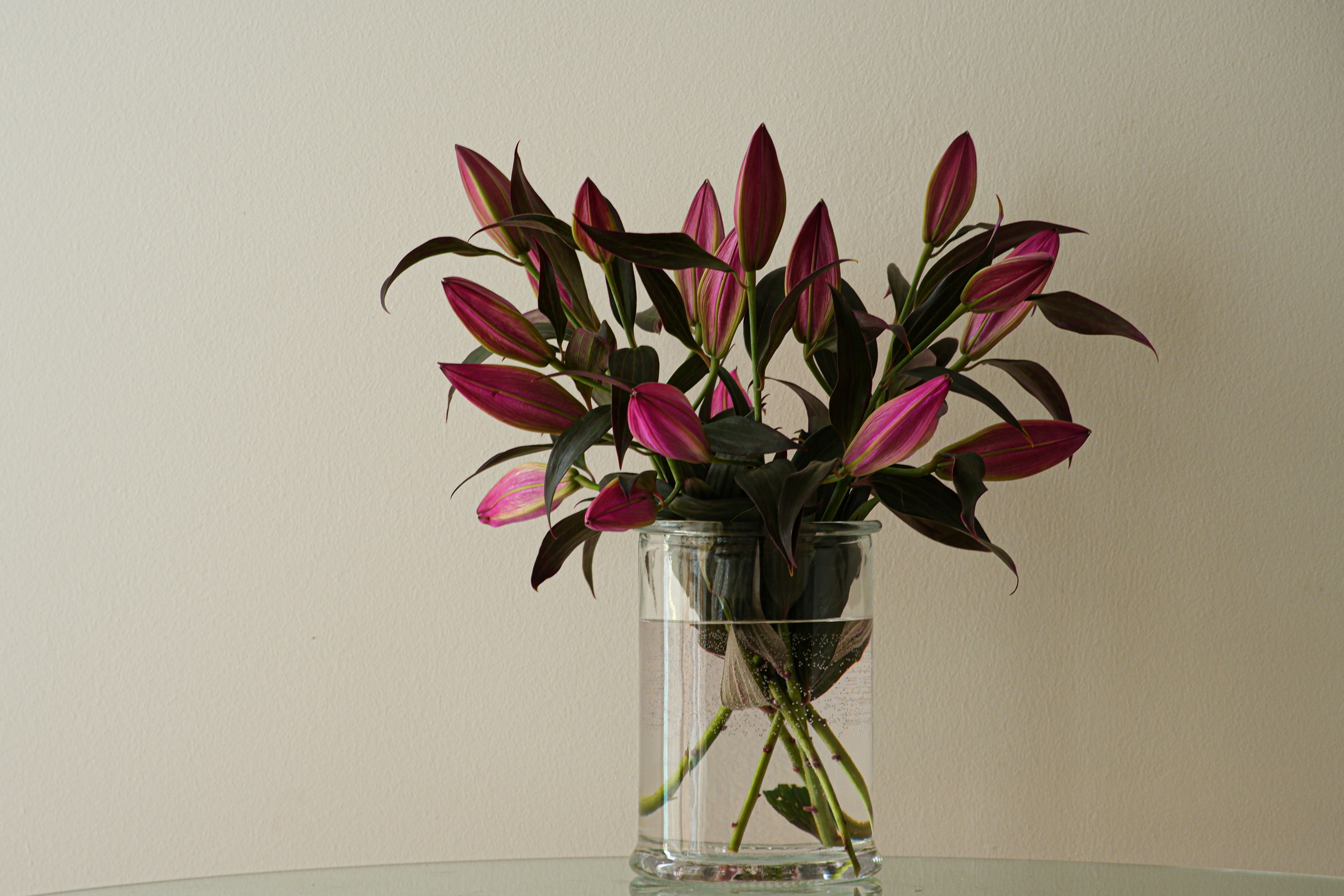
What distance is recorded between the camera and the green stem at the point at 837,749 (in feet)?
2.22

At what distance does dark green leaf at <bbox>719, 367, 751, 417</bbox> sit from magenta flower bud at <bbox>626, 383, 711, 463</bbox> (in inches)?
3.1

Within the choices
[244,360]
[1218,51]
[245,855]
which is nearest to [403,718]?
[245,855]

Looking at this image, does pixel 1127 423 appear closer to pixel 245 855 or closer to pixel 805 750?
pixel 805 750

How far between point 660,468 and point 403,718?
1.46 feet

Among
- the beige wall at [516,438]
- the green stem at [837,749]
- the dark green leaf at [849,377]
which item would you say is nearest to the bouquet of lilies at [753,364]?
the dark green leaf at [849,377]

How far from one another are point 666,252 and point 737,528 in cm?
18

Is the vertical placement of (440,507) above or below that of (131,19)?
below

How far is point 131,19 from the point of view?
40.8 inches

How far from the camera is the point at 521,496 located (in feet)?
2.43

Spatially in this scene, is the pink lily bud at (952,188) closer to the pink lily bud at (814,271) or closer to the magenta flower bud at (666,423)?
the pink lily bud at (814,271)

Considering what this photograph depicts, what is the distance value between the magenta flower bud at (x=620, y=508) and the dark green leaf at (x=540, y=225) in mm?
160

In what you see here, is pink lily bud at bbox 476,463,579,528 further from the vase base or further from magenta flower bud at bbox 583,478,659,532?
the vase base

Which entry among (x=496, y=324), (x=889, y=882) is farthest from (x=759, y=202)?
(x=889, y=882)

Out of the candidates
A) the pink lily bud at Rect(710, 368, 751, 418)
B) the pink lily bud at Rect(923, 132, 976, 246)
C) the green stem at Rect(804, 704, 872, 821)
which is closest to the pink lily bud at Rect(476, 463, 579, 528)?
the pink lily bud at Rect(710, 368, 751, 418)
